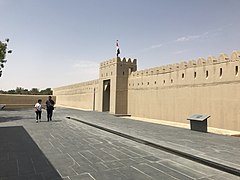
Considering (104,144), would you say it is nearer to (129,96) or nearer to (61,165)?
(61,165)

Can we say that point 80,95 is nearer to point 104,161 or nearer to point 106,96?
point 106,96

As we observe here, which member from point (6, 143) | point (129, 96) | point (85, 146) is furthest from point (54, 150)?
point (129, 96)

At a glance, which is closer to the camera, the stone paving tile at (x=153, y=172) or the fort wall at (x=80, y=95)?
the stone paving tile at (x=153, y=172)

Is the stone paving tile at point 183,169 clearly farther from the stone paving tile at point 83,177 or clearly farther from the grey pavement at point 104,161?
the stone paving tile at point 83,177

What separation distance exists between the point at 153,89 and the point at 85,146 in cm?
997

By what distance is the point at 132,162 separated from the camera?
14.3 ft

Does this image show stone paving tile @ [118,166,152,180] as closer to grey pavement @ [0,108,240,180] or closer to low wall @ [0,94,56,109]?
grey pavement @ [0,108,240,180]

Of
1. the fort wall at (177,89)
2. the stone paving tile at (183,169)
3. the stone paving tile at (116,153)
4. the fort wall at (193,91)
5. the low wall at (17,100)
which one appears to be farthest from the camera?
the low wall at (17,100)

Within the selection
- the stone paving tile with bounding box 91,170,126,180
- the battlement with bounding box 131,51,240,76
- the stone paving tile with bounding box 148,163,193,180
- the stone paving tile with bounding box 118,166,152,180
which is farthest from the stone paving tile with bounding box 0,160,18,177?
the battlement with bounding box 131,51,240,76

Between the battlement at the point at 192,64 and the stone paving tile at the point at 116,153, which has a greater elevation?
the battlement at the point at 192,64

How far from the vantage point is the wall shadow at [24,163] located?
3551 millimetres

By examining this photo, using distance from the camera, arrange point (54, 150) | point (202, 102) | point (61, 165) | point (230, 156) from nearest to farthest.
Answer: point (61, 165)
point (230, 156)
point (54, 150)
point (202, 102)

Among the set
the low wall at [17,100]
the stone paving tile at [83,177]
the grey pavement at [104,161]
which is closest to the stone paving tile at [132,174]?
the grey pavement at [104,161]

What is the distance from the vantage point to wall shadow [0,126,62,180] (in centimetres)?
355
